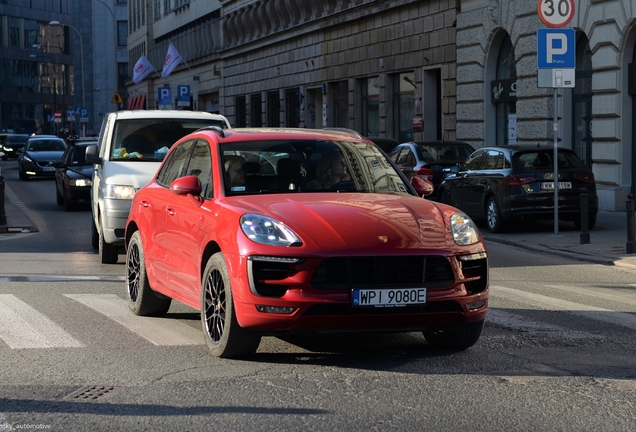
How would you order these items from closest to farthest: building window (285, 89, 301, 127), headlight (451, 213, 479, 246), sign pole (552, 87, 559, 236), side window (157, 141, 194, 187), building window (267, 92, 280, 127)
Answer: headlight (451, 213, 479, 246)
side window (157, 141, 194, 187)
sign pole (552, 87, 559, 236)
building window (285, 89, 301, 127)
building window (267, 92, 280, 127)

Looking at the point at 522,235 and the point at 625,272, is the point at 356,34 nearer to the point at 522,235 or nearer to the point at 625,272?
the point at 522,235

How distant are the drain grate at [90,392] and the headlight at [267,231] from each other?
51.5 inches

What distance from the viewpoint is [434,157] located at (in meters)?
24.7

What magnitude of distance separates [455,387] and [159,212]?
3394mm

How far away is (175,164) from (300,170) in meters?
1.53

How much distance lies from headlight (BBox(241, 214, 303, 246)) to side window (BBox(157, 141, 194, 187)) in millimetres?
1958

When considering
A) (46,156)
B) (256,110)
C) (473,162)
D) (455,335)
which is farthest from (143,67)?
(455,335)

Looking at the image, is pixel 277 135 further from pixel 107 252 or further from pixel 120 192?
pixel 107 252

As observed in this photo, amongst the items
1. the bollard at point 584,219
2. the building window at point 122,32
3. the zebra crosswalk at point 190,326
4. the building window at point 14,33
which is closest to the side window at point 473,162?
the bollard at point 584,219

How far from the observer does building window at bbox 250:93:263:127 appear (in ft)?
186

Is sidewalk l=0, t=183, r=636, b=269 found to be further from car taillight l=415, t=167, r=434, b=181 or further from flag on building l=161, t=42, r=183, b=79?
flag on building l=161, t=42, r=183, b=79

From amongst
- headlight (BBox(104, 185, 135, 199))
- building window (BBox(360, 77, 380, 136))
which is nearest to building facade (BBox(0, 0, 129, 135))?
building window (BBox(360, 77, 380, 136))

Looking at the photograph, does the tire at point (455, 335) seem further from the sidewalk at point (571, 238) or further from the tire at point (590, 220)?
the tire at point (590, 220)

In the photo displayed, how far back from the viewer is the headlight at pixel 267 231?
23.7 ft
